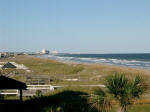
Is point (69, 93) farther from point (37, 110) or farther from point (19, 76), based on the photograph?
point (19, 76)

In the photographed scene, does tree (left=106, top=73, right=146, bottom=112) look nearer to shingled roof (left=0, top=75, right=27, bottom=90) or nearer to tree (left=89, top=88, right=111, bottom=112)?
tree (left=89, top=88, right=111, bottom=112)

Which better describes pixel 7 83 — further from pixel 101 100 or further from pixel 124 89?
pixel 124 89

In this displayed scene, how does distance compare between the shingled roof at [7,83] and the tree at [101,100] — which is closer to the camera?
the tree at [101,100]

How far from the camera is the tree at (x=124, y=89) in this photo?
492 inches

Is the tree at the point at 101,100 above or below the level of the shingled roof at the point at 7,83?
below

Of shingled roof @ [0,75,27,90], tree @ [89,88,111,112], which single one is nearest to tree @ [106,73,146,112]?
tree @ [89,88,111,112]

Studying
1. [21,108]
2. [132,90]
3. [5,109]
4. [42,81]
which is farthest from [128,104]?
[42,81]

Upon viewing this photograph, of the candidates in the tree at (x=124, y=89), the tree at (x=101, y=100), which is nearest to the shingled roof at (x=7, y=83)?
the tree at (x=101, y=100)

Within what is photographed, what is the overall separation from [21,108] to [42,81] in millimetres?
22111

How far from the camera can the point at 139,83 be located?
12844 millimetres

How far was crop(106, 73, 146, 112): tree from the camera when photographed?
12500 millimetres

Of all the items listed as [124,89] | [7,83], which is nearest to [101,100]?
[124,89]

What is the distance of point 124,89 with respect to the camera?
12.6 meters

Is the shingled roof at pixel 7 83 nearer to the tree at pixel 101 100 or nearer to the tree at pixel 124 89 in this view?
the tree at pixel 101 100
